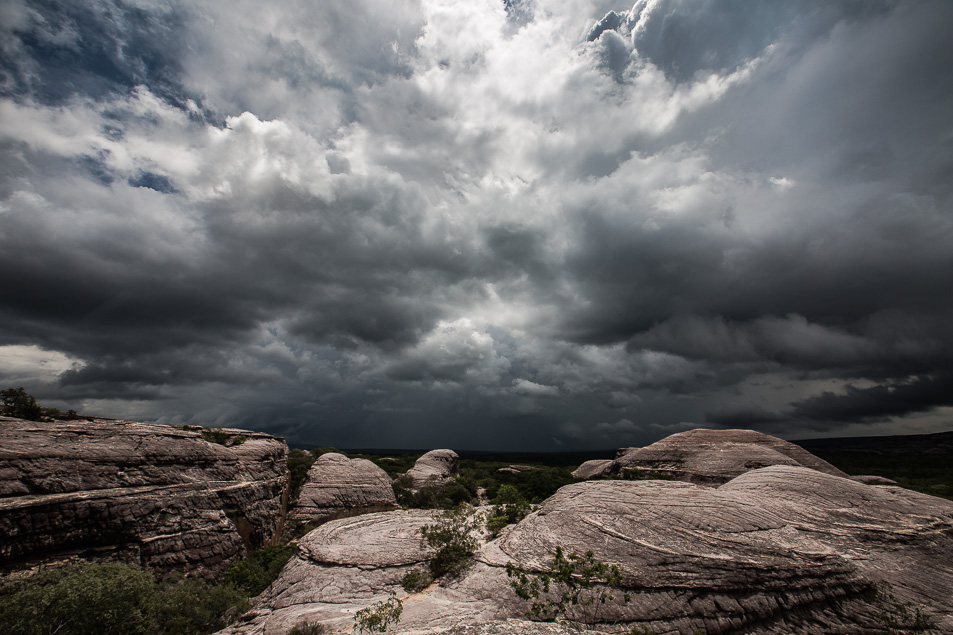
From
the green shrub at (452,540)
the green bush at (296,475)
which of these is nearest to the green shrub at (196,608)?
the green shrub at (452,540)

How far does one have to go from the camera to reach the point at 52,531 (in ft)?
51.7

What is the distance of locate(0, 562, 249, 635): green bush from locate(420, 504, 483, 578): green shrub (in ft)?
24.9

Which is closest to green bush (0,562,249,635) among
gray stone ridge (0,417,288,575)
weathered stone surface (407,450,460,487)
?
gray stone ridge (0,417,288,575)

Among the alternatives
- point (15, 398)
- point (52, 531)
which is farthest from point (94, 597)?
point (15, 398)

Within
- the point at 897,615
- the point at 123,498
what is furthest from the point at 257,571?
the point at 897,615

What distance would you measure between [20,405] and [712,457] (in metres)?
59.6

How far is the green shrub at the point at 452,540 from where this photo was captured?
14.5 metres

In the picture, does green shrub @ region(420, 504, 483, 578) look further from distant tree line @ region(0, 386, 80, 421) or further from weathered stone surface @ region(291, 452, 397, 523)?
distant tree line @ region(0, 386, 80, 421)

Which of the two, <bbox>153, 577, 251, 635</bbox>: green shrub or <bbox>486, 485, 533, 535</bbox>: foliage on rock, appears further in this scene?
<bbox>486, 485, 533, 535</bbox>: foliage on rock

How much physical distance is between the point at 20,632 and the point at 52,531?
27.1 ft

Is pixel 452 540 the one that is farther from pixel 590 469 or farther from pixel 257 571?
pixel 590 469

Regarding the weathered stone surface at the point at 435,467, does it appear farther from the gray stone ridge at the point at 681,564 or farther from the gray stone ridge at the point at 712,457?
the gray stone ridge at the point at 681,564

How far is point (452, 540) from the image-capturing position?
51.4ft

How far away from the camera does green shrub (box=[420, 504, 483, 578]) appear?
47.4ft
